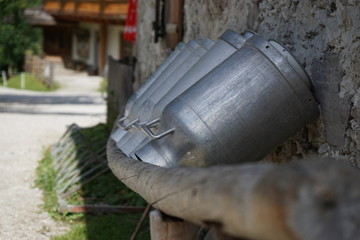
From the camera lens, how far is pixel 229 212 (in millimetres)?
1174

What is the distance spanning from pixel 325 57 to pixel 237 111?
430mm

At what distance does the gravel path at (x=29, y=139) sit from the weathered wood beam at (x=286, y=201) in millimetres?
3460

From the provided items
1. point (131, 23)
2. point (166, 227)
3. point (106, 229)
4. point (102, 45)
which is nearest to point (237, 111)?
point (166, 227)

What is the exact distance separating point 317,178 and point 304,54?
5.06ft

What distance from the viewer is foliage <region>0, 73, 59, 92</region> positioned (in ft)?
66.4

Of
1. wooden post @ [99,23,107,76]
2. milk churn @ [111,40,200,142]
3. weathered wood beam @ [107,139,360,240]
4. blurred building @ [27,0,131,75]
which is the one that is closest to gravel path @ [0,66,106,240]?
milk churn @ [111,40,200,142]

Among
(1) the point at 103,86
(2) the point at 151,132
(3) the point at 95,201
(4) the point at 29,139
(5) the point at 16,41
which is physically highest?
(2) the point at 151,132

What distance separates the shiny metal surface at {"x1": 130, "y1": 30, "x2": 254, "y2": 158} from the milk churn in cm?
42

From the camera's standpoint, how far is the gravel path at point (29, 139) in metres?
4.78

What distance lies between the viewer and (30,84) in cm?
2105

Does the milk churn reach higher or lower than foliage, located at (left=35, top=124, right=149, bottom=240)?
higher

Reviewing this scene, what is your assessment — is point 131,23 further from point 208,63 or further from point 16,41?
point 16,41

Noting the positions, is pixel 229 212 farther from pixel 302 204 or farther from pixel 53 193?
pixel 53 193

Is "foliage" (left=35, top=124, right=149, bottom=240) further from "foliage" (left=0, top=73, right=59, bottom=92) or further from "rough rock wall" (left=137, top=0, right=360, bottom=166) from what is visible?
"foliage" (left=0, top=73, right=59, bottom=92)
